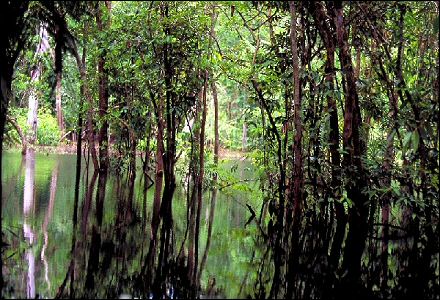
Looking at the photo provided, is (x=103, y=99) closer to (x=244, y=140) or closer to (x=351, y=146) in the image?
(x=351, y=146)

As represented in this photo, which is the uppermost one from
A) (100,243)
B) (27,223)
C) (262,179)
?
(262,179)

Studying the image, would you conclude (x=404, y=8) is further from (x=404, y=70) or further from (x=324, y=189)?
(x=324, y=189)

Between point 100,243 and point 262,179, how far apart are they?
3.84 metres

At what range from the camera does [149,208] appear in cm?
1336

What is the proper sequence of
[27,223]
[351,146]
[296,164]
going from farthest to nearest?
1. [27,223]
2. [351,146]
3. [296,164]

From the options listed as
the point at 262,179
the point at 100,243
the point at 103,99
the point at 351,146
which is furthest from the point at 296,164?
the point at 103,99

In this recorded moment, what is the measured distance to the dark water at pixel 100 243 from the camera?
6434mm

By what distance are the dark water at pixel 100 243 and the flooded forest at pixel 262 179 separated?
0.04m

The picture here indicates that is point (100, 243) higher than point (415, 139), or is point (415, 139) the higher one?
point (415, 139)

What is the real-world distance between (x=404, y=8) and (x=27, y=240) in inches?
244

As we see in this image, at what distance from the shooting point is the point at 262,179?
38.0 ft

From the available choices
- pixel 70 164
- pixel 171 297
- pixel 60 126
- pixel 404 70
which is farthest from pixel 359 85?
pixel 60 126

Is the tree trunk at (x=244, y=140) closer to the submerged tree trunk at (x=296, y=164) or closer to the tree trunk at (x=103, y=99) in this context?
the tree trunk at (x=103, y=99)

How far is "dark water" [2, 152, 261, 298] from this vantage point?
643 centimetres
